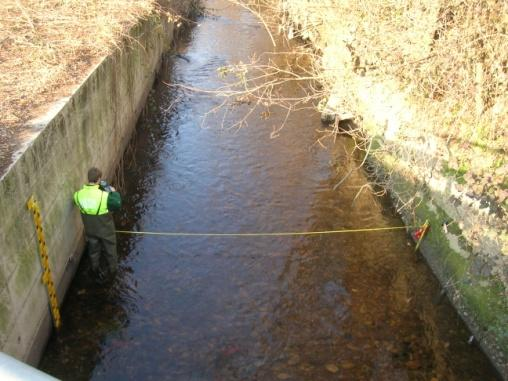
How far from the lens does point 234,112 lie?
50.1 ft

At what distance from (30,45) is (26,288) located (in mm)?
5612

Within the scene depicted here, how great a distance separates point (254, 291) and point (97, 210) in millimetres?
2956

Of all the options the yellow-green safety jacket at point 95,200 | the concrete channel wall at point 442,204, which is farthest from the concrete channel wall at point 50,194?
the concrete channel wall at point 442,204

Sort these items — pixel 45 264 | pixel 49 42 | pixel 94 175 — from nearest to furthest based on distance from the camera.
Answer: pixel 45 264, pixel 94 175, pixel 49 42

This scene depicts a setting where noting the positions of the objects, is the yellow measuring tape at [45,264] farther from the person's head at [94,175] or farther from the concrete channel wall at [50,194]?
the person's head at [94,175]

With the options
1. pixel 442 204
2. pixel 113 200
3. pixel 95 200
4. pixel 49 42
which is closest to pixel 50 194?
pixel 95 200

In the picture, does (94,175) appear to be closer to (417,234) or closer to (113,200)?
(113,200)

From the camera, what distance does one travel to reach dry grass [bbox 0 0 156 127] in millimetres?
7750

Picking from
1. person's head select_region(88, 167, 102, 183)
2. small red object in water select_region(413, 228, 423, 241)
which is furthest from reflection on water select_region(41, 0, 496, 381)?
person's head select_region(88, 167, 102, 183)

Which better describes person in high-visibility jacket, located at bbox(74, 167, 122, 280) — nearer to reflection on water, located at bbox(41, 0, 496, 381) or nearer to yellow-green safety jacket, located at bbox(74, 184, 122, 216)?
yellow-green safety jacket, located at bbox(74, 184, 122, 216)

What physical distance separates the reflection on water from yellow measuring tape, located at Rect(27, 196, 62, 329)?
334 millimetres

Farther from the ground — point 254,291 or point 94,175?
point 94,175

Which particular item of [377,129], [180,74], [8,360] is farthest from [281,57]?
[8,360]

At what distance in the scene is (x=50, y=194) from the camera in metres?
6.73
